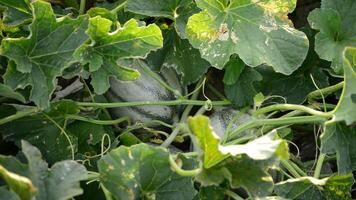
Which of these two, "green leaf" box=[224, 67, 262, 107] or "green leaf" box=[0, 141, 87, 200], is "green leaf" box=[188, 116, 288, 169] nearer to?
"green leaf" box=[0, 141, 87, 200]

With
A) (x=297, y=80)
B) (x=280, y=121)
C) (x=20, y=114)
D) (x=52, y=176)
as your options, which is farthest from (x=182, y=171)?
(x=297, y=80)

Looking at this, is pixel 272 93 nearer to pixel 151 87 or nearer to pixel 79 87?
pixel 151 87

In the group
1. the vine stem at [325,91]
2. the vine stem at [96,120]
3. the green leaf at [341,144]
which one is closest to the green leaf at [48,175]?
the vine stem at [96,120]

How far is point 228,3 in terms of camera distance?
1.38 m

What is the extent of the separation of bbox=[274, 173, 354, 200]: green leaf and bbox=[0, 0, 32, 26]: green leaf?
1.94 ft

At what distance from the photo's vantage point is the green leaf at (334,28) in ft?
4.60

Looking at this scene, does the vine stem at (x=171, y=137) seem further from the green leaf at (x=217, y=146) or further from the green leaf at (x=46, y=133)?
the green leaf at (x=217, y=146)

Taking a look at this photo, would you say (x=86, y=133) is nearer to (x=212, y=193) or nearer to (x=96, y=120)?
(x=96, y=120)

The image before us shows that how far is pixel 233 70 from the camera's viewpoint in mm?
1435

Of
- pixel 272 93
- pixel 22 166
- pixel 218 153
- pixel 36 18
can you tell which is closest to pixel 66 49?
pixel 36 18

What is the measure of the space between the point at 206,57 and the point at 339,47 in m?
0.30

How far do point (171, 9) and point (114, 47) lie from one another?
0.72 feet

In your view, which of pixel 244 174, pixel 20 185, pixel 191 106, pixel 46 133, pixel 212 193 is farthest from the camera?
pixel 191 106

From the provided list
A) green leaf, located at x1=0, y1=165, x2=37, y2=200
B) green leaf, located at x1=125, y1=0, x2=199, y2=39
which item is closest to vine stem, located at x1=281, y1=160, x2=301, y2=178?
green leaf, located at x1=125, y1=0, x2=199, y2=39
